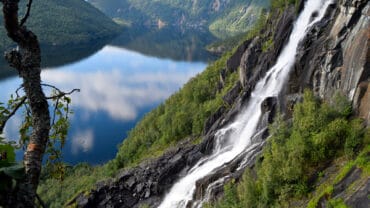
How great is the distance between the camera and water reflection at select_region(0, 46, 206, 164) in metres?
89.7

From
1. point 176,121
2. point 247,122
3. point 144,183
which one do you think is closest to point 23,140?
point 247,122

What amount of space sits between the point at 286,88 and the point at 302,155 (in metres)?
13.7

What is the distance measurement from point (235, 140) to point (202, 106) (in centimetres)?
2158

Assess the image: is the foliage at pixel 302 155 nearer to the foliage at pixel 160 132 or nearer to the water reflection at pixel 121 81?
the foliage at pixel 160 132

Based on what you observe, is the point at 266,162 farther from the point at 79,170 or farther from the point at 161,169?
the point at 79,170

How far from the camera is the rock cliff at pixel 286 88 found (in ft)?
111

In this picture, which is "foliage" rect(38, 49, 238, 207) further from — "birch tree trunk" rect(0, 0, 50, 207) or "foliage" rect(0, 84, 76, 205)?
"birch tree trunk" rect(0, 0, 50, 207)

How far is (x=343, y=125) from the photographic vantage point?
31.1m

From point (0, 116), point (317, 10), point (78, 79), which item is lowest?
point (0, 116)

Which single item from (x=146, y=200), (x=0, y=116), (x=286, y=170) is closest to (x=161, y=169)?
(x=146, y=200)

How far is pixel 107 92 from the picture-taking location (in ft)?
413

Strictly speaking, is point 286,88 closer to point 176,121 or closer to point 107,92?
point 176,121

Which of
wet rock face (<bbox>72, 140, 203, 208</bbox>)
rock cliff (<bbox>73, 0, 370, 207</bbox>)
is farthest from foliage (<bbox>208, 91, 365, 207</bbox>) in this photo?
wet rock face (<bbox>72, 140, 203, 208</bbox>)

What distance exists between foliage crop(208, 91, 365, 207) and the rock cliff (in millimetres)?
2255
